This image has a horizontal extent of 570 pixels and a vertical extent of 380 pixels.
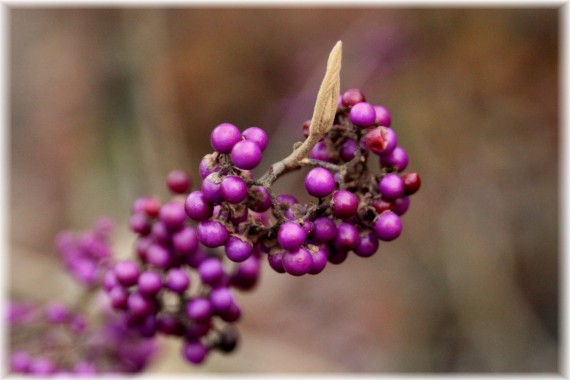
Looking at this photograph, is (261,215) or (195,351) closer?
(261,215)

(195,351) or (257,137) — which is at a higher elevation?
(257,137)

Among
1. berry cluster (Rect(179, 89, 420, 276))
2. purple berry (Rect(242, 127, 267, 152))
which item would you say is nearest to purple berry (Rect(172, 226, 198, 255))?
→ berry cluster (Rect(179, 89, 420, 276))

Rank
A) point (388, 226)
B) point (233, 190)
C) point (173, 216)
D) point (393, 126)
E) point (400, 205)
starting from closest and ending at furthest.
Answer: point (233, 190) → point (388, 226) → point (400, 205) → point (173, 216) → point (393, 126)

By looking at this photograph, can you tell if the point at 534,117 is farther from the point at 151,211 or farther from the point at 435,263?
the point at 151,211

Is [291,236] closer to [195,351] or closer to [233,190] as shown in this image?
[233,190]

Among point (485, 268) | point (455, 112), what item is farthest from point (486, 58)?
point (485, 268)

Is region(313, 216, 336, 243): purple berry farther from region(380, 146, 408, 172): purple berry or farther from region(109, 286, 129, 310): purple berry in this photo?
region(109, 286, 129, 310): purple berry

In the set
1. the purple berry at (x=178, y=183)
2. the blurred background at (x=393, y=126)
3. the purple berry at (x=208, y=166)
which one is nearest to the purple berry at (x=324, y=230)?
the purple berry at (x=208, y=166)

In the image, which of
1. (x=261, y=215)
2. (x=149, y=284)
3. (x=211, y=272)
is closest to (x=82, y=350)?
(x=149, y=284)
